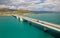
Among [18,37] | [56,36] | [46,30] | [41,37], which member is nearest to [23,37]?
[18,37]

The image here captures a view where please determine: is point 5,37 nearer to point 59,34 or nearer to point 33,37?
point 33,37

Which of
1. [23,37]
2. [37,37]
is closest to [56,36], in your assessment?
[37,37]

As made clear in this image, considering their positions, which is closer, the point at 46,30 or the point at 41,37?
the point at 41,37

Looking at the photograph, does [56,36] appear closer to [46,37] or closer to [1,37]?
[46,37]

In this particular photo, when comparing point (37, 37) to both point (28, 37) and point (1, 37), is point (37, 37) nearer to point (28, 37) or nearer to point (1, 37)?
point (28, 37)

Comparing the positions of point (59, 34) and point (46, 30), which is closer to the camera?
point (59, 34)

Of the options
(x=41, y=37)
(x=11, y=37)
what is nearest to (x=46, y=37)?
(x=41, y=37)

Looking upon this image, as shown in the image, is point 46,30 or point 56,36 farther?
point 46,30
